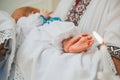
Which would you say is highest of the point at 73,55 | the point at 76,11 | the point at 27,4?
the point at 27,4

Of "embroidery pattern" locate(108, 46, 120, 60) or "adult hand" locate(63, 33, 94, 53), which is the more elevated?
"adult hand" locate(63, 33, 94, 53)

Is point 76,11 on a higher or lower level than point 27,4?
lower

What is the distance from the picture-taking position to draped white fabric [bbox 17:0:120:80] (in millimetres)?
598

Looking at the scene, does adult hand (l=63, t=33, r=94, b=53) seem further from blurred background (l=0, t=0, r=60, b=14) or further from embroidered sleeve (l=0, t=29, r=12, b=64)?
blurred background (l=0, t=0, r=60, b=14)

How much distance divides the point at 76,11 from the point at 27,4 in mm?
1247

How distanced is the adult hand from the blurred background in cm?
115

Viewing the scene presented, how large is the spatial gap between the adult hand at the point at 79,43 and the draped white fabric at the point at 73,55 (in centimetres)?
2

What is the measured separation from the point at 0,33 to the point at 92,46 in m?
0.30

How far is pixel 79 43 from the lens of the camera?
65 centimetres

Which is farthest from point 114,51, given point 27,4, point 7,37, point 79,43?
point 27,4

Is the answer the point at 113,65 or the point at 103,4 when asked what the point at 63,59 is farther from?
the point at 103,4

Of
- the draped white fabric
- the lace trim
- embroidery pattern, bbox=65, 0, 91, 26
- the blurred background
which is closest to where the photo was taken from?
the draped white fabric

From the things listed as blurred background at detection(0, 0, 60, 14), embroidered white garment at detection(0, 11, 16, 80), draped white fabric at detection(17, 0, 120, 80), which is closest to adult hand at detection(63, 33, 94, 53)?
draped white fabric at detection(17, 0, 120, 80)

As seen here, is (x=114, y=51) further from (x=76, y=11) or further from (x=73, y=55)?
(x=76, y=11)
